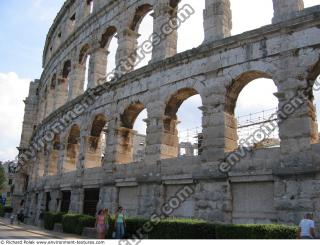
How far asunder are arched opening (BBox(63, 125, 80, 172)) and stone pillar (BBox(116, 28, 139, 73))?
507 cm

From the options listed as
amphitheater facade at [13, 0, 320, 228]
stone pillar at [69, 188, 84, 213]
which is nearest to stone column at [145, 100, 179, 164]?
amphitheater facade at [13, 0, 320, 228]

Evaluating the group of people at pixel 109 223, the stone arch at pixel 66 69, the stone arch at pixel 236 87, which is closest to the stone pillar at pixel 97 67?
the stone arch at pixel 66 69

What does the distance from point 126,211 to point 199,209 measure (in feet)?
13.0

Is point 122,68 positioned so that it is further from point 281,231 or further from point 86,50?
point 281,231

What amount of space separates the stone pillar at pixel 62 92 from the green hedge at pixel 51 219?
30.0 feet

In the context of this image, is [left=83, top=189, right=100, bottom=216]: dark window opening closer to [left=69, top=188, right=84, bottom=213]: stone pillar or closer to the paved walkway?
[left=69, top=188, right=84, bottom=213]: stone pillar

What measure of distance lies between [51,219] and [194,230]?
9.22 meters

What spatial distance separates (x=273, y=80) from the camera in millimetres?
11461

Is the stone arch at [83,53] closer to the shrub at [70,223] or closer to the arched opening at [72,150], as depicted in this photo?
the arched opening at [72,150]

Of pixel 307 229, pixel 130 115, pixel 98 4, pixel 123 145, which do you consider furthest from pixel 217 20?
pixel 98 4

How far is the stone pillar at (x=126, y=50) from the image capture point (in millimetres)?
17091

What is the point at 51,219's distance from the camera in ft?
56.2

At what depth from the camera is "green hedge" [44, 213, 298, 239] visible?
28.9ft

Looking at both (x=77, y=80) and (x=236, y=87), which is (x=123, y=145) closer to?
(x=236, y=87)
